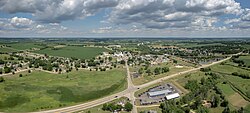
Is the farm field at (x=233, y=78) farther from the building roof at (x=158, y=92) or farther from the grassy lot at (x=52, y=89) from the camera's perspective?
the grassy lot at (x=52, y=89)

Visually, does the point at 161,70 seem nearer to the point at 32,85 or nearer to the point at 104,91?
the point at 104,91

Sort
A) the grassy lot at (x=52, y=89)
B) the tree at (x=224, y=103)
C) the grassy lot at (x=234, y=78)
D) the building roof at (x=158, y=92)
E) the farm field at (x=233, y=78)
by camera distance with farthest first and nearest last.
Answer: the grassy lot at (x=234, y=78) → the farm field at (x=233, y=78) → the building roof at (x=158, y=92) → the grassy lot at (x=52, y=89) → the tree at (x=224, y=103)

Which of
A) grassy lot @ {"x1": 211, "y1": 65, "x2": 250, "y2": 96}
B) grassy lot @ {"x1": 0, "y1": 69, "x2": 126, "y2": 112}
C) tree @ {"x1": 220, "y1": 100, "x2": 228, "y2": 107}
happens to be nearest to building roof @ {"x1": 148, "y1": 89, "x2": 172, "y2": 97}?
grassy lot @ {"x1": 0, "y1": 69, "x2": 126, "y2": 112}

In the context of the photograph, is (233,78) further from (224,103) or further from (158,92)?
(158,92)

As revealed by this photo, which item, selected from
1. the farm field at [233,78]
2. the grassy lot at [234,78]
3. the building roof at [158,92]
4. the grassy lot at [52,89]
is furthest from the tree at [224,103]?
the grassy lot at [52,89]

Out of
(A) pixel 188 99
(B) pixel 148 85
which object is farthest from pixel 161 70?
(A) pixel 188 99

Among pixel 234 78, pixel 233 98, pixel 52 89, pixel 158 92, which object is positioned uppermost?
pixel 52 89

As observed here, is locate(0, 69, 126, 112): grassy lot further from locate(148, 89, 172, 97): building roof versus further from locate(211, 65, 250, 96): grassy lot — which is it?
locate(211, 65, 250, 96): grassy lot

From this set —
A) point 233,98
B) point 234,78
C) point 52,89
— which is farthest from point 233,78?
point 52,89
